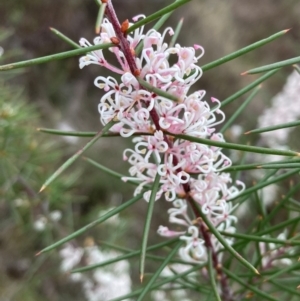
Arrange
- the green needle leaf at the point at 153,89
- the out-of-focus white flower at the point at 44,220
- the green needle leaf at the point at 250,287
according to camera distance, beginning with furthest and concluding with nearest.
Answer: the out-of-focus white flower at the point at 44,220 < the green needle leaf at the point at 250,287 < the green needle leaf at the point at 153,89

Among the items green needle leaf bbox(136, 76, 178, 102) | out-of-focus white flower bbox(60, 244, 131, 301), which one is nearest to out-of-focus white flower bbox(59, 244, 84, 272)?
out-of-focus white flower bbox(60, 244, 131, 301)

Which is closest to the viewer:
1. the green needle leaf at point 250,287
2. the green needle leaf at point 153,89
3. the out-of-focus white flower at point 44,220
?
the green needle leaf at point 153,89

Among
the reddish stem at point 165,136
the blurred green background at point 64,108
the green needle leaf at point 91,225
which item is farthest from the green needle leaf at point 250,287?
the blurred green background at point 64,108

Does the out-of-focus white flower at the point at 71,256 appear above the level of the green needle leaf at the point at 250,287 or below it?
above

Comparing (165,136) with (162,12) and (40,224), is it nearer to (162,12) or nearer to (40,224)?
(162,12)

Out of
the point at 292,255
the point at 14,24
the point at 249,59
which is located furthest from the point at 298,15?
the point at 292,255

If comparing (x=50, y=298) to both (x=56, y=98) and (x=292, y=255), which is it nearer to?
(x=56, y=98)

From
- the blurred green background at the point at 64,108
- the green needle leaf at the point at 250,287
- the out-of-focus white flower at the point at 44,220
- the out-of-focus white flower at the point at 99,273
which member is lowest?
the green needle leaf at the point at 250,287

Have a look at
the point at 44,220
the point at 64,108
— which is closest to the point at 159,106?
the point at 44,220

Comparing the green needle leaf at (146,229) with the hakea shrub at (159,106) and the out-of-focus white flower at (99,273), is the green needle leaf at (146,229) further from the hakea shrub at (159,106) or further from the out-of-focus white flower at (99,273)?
the out-of-focus white flower at (99,273)

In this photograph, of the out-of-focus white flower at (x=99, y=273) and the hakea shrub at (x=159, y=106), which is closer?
the hakea shrub at (x=159, y=106)
